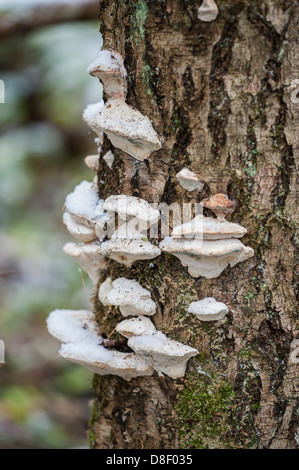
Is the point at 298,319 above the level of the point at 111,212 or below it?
below

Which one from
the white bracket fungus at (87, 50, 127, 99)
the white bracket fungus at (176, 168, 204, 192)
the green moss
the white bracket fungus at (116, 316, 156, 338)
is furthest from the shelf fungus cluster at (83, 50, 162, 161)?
the green moss

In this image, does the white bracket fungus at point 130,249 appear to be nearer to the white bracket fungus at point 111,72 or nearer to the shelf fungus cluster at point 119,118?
the shelf fungus cluster at point 119,118

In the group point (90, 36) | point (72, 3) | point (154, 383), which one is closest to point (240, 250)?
point (154, 383)

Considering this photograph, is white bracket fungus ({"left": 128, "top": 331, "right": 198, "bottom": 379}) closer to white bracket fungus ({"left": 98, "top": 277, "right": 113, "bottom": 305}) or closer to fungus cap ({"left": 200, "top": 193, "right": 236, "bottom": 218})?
white bracket fungus ({"left": 98, "top": 277, "right": 113, "bottom": 305})

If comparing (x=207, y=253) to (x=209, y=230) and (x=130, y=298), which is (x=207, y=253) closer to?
(x=209, y=230)

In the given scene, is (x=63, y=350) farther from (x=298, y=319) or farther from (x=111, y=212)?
(x=298, y=319)

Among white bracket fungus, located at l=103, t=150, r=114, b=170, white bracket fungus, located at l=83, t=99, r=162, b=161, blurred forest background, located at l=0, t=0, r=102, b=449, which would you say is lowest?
blurred forest background, located at l=0, t=0, r=102, b=449
